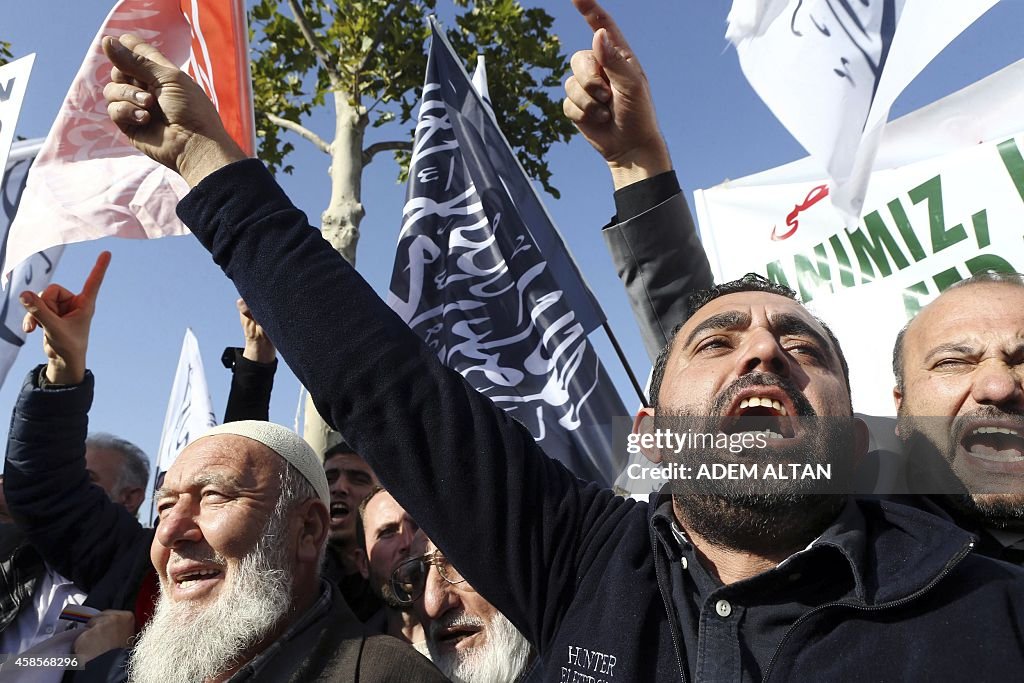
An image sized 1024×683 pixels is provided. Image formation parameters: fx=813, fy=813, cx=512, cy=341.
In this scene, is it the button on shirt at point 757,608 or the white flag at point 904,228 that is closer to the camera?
the button on shirt at point 757,608

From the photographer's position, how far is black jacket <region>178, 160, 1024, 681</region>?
1.35m

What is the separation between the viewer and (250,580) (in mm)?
2312

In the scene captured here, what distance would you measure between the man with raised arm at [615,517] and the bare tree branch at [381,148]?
5441mm

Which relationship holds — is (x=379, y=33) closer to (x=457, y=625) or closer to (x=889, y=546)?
(x=457, y=625)

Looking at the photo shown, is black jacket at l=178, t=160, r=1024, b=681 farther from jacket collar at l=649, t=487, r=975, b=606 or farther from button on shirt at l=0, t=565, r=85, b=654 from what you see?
button on shirt at l=0, t=565, r=85, b=654

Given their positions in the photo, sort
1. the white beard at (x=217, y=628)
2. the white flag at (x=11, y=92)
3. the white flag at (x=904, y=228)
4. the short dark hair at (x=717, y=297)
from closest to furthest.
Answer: the short dark hair at (x=717, y=297) → the white beard at (x=217, y=628) → the white flag at (x=904, y=228) → the white flag at (x=11, y=92)

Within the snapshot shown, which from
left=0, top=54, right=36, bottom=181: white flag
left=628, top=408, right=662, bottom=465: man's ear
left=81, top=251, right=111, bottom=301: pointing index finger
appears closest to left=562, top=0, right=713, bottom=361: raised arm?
left=628, top=408, right=662, bottom=465: man's ear

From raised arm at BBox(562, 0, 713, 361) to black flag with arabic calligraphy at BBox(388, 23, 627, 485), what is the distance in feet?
2.69

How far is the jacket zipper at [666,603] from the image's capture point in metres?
1.38

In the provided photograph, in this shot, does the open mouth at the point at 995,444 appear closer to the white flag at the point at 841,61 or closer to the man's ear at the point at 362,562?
the white flag at the point at 841,61

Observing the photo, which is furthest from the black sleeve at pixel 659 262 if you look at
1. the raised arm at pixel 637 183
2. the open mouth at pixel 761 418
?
the open mouth at pixel 761 418

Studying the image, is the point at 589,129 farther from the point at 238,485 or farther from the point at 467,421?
the point at 238,485

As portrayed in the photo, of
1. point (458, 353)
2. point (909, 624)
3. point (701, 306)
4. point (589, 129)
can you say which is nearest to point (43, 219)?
point (458, 353)

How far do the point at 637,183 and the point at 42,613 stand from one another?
2.61m
